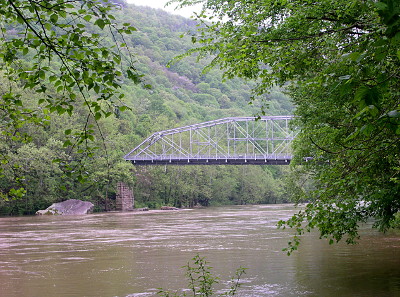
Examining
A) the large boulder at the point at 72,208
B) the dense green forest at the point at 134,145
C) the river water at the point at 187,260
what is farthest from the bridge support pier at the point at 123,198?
the river water at the point at 187,260

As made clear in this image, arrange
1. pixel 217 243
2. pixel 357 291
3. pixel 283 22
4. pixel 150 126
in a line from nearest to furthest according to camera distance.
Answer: pixel 283 22 < pixel 357 291 < pixel 217 243 < pixel 150 126

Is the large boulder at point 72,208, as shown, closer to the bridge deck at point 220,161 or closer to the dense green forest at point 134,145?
the dense green forest at point 134,145

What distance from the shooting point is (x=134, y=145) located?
77.8m

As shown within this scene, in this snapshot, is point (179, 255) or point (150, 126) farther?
point (150, 126)

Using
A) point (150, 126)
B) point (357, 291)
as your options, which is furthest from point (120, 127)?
point (357, 291)

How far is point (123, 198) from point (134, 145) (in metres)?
16.1

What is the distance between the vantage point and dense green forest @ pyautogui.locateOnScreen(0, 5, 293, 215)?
583 centimetres

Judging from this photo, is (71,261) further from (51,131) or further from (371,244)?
(51,131)

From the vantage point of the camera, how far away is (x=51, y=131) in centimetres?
5519

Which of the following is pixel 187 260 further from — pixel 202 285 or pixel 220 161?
pixel 220 161

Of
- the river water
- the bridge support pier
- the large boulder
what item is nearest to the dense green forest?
the bridge support pier

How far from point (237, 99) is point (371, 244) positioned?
11810 centimetres

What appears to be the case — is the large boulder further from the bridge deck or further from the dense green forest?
the bridge deck

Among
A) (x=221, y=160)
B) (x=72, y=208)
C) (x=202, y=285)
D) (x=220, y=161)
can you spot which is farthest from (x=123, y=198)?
(x=202, y=285)
